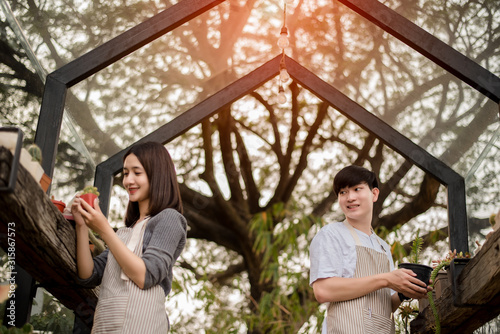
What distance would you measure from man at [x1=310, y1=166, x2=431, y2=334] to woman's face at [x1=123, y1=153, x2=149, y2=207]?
666 mm

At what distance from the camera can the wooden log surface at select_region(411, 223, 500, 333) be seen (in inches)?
68.0

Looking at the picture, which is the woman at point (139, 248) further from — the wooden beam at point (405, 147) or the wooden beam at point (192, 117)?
the wooden beam at point (405, 147)

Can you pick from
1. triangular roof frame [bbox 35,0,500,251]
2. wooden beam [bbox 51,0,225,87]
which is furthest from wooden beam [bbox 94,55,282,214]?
wooden beam [bbox 51,0,225,87]

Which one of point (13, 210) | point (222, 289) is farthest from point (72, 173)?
point (222, 289)

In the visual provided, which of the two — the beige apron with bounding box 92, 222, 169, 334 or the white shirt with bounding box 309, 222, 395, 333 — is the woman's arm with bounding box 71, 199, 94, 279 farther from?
the white shirt with bounding box 309, 222, 395, 333

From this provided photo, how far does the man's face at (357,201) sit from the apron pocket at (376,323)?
367mm

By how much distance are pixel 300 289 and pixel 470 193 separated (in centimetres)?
272

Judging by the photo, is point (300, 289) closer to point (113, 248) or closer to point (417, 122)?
point (417, 122)

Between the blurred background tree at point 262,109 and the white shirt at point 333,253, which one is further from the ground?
the blurred background tree at point 262,109

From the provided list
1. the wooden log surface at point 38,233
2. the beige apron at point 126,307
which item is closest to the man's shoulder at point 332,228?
the beige apron at point 126,307

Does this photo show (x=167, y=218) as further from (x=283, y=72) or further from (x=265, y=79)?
(x=265, y=79)

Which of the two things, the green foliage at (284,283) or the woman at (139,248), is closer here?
the woman at (139,248)

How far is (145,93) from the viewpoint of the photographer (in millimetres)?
3488

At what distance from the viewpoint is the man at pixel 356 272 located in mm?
2090
